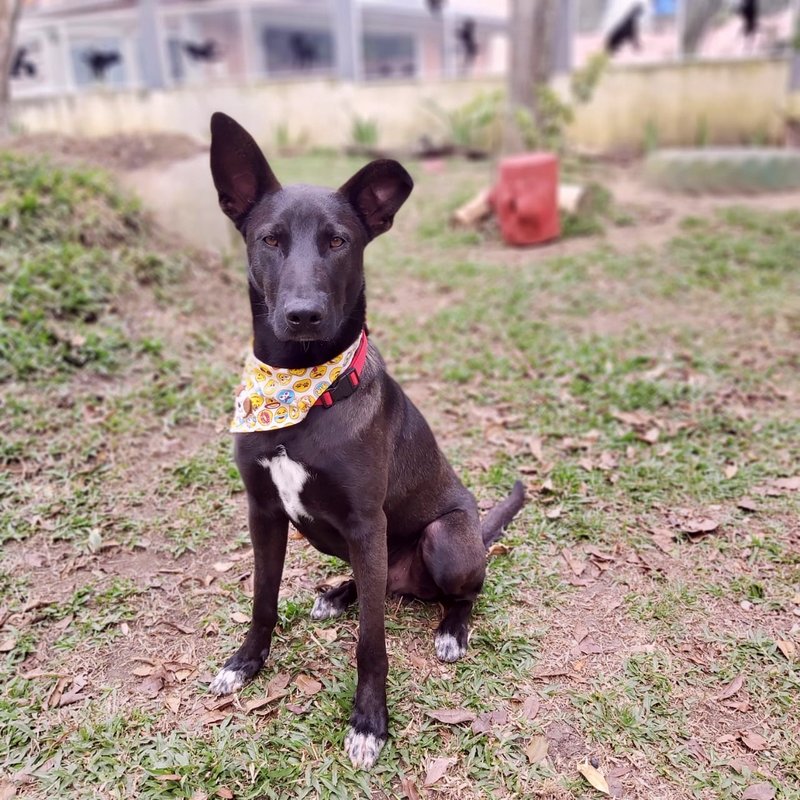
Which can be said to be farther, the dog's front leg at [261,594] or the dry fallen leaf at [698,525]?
the dry fallen leaf at [698,525]

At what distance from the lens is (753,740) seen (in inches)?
104

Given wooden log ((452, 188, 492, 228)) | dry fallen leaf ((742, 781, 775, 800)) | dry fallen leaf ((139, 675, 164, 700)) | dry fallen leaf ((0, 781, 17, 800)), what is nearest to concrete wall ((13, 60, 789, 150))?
wooden log ((452, 188, 492, 228))

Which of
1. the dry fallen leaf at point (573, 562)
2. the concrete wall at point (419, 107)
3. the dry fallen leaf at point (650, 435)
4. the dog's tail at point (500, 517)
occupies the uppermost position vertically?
the concrete wall at point (419, 107)

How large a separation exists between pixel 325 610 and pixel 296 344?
1.32 m

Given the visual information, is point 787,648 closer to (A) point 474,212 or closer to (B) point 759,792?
(B) point 759,792

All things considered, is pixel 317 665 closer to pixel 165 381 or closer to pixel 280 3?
pixel 165 381

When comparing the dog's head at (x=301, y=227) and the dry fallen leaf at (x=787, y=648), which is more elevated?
the dog's head at (x=301, y=227)

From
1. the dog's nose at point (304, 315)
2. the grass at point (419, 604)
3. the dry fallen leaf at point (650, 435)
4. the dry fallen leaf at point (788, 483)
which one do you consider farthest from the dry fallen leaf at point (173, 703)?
the dry fallen leaf at point (788, 483)

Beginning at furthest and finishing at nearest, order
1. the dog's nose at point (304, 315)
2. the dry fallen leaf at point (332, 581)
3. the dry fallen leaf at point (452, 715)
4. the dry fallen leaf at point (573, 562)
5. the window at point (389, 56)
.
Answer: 1. the window at point (389, 56)
2. the dry fallen leaf at point (573, 562)
3. the dry fallen leaf at point (332, 581)
4. the dry fallen leaf at point (452, 715)
5. the dog's nose at point (304, 315)

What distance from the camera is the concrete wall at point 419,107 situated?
516 inches

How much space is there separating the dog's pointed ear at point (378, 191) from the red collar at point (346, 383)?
460 mm

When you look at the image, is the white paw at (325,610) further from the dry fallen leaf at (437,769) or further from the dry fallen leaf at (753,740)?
the dry fallen leaf at (753,740)

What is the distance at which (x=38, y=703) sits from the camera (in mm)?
2859

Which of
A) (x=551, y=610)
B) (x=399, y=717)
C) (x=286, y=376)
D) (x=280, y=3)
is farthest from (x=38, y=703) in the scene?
(x=280, y=3)
